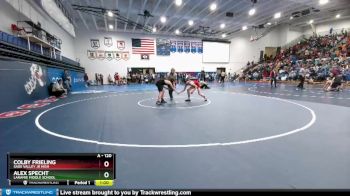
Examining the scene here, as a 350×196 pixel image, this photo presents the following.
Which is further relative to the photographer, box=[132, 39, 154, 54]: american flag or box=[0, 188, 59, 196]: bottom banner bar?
box=[132, 39, 154, 54]: american flag

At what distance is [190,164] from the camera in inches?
113

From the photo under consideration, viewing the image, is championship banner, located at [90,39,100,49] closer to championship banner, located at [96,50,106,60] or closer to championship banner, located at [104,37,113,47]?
championship banner, located at [96,50,106,60]

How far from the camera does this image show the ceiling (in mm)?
17859

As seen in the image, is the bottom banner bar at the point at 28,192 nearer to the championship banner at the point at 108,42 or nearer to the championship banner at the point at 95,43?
the championship banner at the point at 95,43

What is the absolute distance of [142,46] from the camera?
94.2ft

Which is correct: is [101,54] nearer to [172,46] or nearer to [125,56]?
[125,56]

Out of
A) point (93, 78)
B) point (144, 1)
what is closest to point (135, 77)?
point (93, 78)

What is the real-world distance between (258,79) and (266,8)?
396 inches

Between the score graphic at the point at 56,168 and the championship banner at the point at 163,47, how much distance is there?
28.8 m

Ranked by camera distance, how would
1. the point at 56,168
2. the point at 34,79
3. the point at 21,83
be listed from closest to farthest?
the point at 56,168
the point at 21,83
the point at 34,79

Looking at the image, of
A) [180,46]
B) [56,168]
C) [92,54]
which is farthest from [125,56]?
[56,168]

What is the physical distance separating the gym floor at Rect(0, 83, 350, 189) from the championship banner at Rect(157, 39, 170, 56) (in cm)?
2464

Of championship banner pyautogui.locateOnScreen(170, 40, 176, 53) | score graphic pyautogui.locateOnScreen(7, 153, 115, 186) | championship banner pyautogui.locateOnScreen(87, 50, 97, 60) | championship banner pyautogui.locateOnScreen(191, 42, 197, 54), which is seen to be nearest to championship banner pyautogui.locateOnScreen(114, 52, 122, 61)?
championship banner pyautogui.locateOnScreen(87, 50, 97, 60)

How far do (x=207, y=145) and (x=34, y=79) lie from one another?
364 inches
